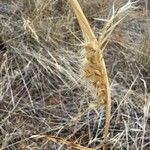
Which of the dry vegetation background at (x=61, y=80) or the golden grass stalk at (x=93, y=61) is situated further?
the dry vegetation background at (x=61, y=80)

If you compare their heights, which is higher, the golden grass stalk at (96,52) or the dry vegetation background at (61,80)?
the golden grass stalk at (96,52)

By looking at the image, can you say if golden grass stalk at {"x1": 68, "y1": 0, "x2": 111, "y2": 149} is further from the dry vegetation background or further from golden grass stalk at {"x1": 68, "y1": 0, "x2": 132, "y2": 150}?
the dry vegetation background

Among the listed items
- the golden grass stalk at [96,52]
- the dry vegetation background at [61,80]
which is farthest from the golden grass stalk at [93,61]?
the dry vegetation background at [61,80]

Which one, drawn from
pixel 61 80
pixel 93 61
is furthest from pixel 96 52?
pixel 61 80

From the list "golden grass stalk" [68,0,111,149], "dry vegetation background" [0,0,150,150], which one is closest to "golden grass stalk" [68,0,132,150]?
"golden grass stalk" [68,0,111,149]

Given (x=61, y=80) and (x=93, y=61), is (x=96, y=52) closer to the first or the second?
(x=93, y=61)

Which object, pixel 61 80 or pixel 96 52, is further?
pixel 61 80

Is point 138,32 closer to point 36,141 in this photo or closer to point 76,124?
point 76,124

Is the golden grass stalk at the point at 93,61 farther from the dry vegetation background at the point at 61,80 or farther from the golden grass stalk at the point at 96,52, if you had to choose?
the dry vegetation background at the point at 61,80
